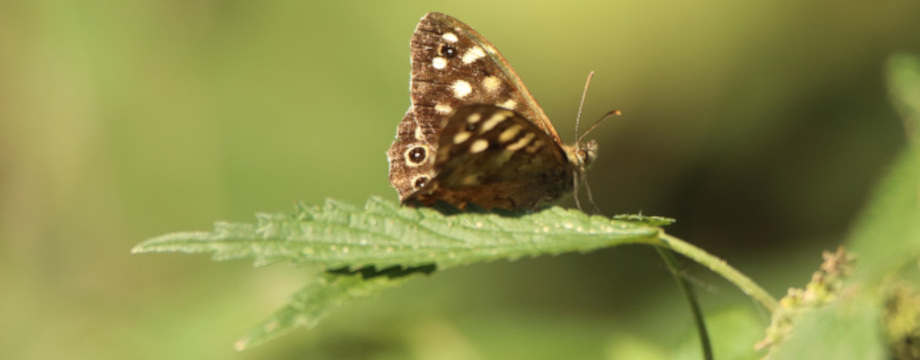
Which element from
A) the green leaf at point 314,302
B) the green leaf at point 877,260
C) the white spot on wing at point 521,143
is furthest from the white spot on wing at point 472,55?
the green leaf at point 877,260

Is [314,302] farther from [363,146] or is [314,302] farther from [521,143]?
[363,146]

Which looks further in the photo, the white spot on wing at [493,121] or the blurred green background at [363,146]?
the blurred green background at [363,146]

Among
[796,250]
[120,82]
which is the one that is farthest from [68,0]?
[796,250]

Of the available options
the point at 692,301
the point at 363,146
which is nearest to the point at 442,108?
the point at 692,301

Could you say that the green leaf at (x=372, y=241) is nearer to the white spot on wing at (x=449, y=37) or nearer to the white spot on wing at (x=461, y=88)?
the white spot on wing at (x=461, y=88)

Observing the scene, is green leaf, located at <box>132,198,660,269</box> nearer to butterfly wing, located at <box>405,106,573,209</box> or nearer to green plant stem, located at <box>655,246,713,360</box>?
green plant stem, located at <box>655,246,713,360</box>
